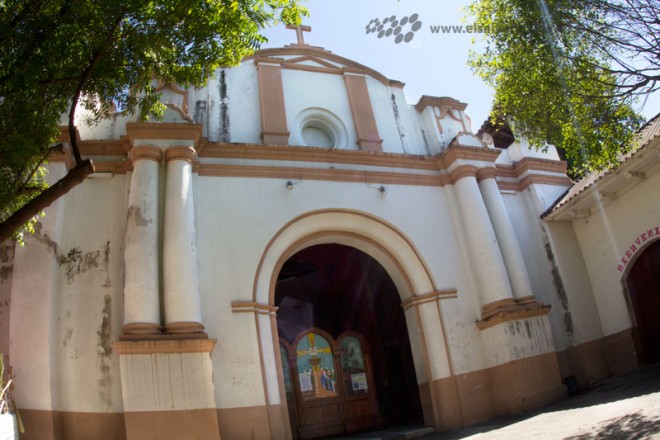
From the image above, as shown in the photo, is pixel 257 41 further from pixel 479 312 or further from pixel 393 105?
pixel 479 312

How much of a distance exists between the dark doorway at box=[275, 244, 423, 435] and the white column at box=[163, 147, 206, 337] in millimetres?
4758

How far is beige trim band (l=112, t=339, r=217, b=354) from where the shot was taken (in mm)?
8125

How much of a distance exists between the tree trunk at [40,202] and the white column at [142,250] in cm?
270

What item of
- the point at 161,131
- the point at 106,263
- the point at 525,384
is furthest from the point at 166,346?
the point at 525,384

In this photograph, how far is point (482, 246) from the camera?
11.6 m

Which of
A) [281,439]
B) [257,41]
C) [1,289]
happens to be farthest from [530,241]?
[1,289]

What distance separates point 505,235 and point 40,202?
9.21m

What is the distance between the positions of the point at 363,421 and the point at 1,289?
842cm

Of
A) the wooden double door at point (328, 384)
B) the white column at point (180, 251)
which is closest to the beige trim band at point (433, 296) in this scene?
the wooden double door at point (328, 384)

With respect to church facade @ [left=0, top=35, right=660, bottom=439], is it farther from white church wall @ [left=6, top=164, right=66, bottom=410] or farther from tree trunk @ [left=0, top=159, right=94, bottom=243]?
tree trunk @ [left=0, top=159, right=94, bottom=243]

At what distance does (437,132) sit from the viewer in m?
13.3

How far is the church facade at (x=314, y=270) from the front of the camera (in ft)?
28.1

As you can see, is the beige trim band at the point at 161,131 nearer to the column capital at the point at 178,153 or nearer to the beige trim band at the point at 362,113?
the column capital at the point at 178,153

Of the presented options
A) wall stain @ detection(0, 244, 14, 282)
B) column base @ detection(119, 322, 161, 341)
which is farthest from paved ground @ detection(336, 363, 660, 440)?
wall stain @ detection(0, 244, 14, 282)
